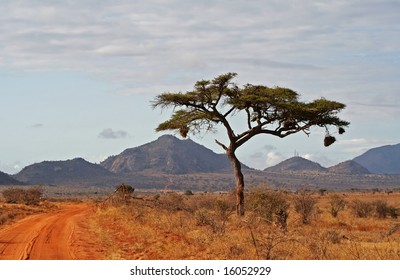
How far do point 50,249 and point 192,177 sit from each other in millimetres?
178616

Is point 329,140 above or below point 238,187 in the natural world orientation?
above

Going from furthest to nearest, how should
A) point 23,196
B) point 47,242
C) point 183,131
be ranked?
point 23,196 → point 183,131 → point 47,242

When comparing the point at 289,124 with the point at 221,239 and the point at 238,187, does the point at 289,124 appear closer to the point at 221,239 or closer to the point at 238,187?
the point at 238,187

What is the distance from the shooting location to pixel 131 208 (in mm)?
34219

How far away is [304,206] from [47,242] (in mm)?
16172

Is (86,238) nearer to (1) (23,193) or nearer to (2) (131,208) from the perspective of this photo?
(2) (131,208)

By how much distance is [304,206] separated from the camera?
33625 millimetres

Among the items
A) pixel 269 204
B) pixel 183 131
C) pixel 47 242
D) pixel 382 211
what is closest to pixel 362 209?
pixel 382 211

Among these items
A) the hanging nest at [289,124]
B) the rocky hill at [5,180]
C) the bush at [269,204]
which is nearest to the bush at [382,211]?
the hanging nest at [289,124]

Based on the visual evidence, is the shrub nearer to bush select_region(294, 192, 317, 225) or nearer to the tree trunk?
bush select_region(294, 192, 317, 225)

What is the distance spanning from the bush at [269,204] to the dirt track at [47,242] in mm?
8242

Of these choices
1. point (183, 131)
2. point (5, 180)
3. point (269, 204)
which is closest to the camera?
point (269, 204)

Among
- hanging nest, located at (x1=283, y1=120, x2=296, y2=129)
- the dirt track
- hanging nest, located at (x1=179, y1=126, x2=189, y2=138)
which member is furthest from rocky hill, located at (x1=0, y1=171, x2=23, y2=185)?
the dirt track

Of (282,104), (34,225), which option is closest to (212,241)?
(34,225)
